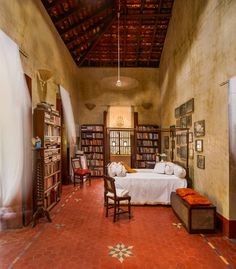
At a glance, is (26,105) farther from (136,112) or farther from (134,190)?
(136,112)

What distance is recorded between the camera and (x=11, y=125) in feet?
12.1

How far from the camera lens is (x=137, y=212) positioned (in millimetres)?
4758

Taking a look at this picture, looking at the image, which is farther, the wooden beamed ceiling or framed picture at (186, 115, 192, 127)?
the wooden beamed ceiling

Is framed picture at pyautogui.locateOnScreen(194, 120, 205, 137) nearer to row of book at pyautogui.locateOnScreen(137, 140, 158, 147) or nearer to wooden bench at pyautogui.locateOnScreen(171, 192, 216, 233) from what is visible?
wooden bench at pyautogui.locateOnScreen(171, 192, 216, 233)

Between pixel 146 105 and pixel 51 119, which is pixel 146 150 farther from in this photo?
pixel 51 119

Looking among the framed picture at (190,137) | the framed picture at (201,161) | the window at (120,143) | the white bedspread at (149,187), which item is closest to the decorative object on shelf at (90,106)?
the window at (120,143)

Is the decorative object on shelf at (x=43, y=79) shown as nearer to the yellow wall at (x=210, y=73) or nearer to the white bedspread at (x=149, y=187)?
the white bedspread at (x=149, y=187)

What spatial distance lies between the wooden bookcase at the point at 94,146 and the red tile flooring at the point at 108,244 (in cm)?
424

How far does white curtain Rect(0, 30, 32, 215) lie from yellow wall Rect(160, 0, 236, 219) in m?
3.54

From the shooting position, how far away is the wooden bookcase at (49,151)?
438 cm

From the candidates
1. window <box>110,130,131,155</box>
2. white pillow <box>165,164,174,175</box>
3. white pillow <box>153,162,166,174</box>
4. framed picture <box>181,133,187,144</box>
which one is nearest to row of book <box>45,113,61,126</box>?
white pillow <box>153,162,166,174</box>

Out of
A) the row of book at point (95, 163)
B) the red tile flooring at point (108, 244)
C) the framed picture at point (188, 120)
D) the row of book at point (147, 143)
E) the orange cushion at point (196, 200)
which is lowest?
the red tile flooring at point (108, 244)

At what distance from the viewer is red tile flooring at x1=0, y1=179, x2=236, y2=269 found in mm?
2740

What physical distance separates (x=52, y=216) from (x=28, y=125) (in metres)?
1.94
